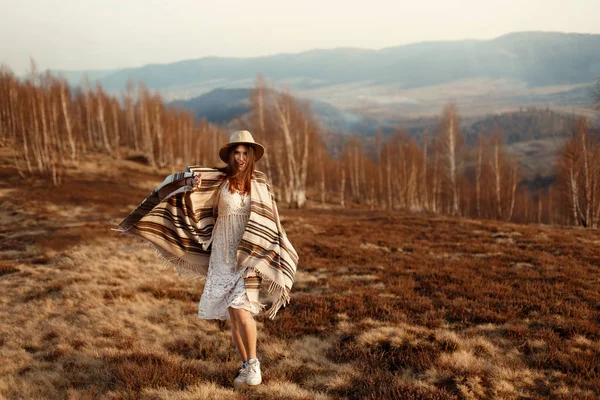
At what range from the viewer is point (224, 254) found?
4.64m

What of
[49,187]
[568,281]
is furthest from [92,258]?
[49,187]

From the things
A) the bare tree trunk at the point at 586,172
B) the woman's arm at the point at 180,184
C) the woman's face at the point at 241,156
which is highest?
the woman's face at the point at 241,156

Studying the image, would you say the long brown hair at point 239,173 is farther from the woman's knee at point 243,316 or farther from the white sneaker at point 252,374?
the white sneaker at point 252,374

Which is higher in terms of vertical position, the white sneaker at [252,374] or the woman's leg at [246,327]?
the woman's leg at [246,327]

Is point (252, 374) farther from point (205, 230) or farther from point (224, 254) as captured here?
point (205, 230)

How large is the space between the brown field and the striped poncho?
1424 mm

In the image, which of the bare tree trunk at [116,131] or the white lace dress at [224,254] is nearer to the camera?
the white lace dress at [224,254]

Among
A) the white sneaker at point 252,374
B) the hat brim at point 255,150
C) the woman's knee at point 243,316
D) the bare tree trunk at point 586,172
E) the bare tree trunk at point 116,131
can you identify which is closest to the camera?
the woman's knee at point 243,316

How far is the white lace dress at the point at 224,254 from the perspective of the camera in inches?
181

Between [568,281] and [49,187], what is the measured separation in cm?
3399

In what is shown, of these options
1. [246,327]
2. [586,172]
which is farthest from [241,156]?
[586,172]

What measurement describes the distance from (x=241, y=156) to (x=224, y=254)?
1214 millimetres

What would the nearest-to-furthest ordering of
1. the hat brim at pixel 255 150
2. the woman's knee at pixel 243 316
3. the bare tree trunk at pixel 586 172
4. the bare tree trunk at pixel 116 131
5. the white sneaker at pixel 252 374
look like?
the woman's knee at pixel 243 316
the hat brim at pixel 255 150
the white sneaker at pixel 252 374
the bare tree trunk at pixel 586 172
the bare tree trunk at pixel 116 131

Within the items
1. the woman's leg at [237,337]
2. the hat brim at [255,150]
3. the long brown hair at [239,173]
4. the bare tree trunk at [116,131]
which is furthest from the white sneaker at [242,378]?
the bare tree trunk at [116,131]
